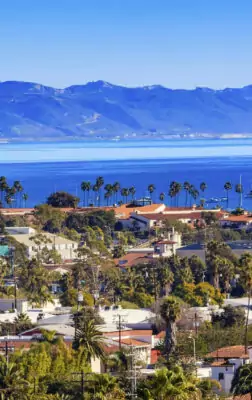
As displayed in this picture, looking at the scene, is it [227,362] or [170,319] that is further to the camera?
[170,319]

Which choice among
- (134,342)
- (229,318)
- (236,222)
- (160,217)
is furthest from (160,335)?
(160,217)

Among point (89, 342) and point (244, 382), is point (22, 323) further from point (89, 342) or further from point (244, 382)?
point (244, 382)

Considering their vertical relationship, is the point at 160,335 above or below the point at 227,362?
above

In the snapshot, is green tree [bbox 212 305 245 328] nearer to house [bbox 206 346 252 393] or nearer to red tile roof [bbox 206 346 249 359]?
red tile roof [bbox 206 346 249 359]

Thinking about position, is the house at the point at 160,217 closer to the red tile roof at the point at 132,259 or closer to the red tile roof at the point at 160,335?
the red tile roof at the point at 132,259

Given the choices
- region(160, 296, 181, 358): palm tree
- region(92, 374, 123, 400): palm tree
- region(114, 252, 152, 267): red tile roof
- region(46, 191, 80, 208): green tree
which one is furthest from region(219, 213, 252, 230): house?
region(92, 374, 123, 400): palm tree

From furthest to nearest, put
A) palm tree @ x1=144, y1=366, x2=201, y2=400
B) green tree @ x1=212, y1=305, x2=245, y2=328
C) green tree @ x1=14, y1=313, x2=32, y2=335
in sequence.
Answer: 1. green tree @ x1=212, y1=305, x2=245, y2=328
2. green tree @ x1=14, y1=313, x2=32, y2=335
3. palm tree @ x1=144, y1=366, x2=201, y2=400

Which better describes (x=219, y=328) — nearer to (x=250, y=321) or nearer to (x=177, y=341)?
(x=250, y=321)
